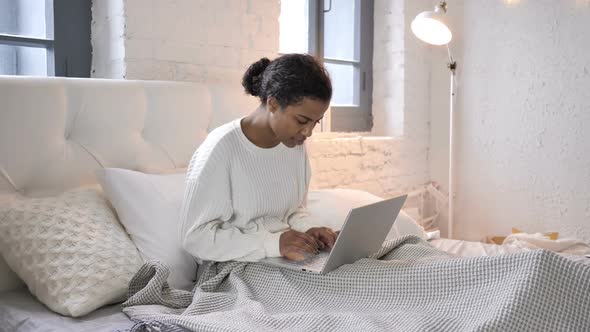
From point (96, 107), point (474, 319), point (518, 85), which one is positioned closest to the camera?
point (474, 319)

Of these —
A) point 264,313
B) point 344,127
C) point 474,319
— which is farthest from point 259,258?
point 344,127

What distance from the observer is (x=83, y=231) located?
4.66 feet

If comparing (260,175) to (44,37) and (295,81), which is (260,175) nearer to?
(295,81)

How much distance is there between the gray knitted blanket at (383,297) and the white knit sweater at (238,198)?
0.06m

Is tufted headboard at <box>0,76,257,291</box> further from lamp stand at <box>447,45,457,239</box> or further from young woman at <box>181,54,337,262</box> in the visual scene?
lamp stand at <box>447,45,457,239</box>

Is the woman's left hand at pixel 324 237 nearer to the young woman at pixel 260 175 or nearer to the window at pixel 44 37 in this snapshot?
the young woman at pixel 260 175

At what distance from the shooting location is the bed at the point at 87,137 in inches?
53.7

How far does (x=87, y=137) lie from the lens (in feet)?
5.57

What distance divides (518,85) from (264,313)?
2245 millimetres

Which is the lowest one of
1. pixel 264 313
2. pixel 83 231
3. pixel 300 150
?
pixel 264 313

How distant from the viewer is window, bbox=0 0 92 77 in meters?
2.00

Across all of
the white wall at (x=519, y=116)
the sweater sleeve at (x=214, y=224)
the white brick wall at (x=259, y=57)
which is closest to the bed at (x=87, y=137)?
the sweater sleeve at (x=214, y=224)

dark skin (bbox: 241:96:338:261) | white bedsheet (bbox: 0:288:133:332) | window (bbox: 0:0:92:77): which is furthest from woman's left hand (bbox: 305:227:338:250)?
window (bbox: 0:0:92:77)

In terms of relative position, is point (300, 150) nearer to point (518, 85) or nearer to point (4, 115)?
point (4, 115)
